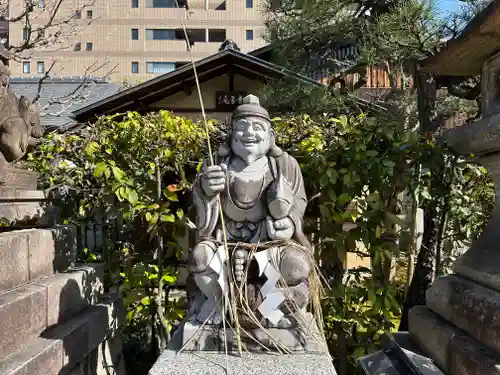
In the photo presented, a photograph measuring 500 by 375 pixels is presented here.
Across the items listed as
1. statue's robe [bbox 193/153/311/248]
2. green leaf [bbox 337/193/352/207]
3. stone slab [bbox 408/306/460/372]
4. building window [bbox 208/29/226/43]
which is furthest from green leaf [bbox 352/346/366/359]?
building window [bbox 208/29/226/43]

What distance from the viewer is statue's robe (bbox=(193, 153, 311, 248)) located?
278cm

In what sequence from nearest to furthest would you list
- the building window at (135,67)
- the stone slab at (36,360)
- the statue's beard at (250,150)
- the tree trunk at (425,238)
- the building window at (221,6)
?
1. the stone slab at (36,360)
2. the statue's beard at (250,150)
3. the tree trunk at (425,238)
4. the building window at (221,6)
5. the building window at (135,67)

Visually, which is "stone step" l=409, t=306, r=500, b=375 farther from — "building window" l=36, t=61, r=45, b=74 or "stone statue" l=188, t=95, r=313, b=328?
"building window" l=36, t=61, r=45, b=74

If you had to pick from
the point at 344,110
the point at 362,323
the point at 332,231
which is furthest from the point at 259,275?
the point at 344,110

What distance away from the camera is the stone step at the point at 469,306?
7.36 ft

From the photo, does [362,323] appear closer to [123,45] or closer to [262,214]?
[262,214]

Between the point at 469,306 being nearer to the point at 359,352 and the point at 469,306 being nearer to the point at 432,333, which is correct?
the point at 432,333

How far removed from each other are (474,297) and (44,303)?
259 cm

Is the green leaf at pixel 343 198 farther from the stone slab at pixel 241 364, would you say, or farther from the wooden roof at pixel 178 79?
the wooden roof at pixel 178 79

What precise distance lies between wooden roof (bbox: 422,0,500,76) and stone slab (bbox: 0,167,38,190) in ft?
9.38

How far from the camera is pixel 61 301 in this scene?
3.10 metres

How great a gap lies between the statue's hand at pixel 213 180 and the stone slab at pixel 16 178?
4.24 ft

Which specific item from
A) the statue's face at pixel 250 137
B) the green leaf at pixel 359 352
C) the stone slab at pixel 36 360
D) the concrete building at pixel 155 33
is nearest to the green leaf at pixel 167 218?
the statue's face at pixel 250 137

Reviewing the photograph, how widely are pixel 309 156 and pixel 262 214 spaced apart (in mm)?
1154
